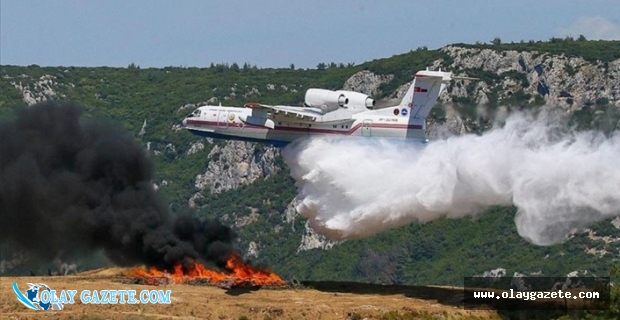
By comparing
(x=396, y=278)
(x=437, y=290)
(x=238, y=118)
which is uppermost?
(x=238, y=118)

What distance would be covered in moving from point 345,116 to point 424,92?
4.28 meters

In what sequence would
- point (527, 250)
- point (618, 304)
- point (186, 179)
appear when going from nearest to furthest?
point (618, 304)
point (527, 250)
point (186, 179)

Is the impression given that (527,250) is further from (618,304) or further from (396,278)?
(618,304)

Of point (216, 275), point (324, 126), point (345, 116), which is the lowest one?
point (216, 275)

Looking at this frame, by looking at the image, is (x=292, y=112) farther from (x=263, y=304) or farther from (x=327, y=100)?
(x=263, y=304)

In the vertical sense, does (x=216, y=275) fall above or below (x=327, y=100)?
below

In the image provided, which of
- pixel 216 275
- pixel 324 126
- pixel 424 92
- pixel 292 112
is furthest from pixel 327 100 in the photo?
pixel 216 275

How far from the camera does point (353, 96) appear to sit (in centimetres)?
9056

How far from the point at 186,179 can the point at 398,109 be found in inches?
3675

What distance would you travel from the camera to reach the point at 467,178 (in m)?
82.0

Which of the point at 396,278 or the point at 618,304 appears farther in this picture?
the point at 396,278

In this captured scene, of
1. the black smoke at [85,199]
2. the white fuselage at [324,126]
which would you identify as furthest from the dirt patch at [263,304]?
the white fuselage at [324,126]

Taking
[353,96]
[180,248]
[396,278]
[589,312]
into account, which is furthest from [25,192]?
[396,278]

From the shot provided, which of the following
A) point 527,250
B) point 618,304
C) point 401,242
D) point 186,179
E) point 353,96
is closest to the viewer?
point 618,304
